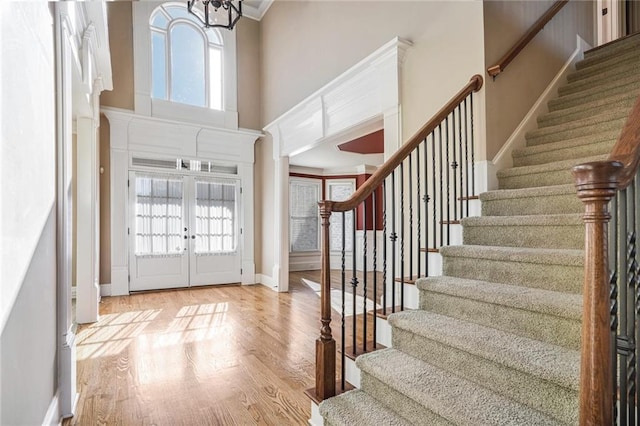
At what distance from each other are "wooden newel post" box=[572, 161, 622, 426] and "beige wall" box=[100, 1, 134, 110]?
614 centimetres

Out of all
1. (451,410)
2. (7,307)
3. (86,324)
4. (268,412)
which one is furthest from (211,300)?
(451,410)

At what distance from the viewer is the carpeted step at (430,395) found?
4.39 feet

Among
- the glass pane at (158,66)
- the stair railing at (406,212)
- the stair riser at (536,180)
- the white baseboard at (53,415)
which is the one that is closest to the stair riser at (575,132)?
the stair riser at (536,180)

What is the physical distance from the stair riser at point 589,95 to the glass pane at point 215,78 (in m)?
5.16

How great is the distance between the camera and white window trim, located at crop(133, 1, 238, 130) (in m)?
5.51

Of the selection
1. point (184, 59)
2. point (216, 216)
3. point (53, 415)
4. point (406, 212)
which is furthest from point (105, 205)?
point (406, 212)

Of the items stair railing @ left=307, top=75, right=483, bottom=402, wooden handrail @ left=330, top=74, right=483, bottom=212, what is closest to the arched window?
stair railing @ left=307, top=75, right=483, bottom=402

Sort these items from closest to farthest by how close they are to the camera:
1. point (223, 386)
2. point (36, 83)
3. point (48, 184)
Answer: point (36, 83)
point (48, 184)
point (223, 386)

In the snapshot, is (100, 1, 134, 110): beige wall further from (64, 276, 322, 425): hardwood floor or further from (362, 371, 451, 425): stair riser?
(362, 371, 451, 425): stair riser

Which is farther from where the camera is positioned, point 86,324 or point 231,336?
point 86,324

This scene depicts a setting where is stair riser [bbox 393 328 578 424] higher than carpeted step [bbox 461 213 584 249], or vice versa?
carpeted step [bbox 461 213 584 249]

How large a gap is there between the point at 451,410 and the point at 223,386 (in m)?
1.61

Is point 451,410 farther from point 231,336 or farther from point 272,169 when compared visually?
point 272,169

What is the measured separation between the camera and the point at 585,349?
3.07 ft
